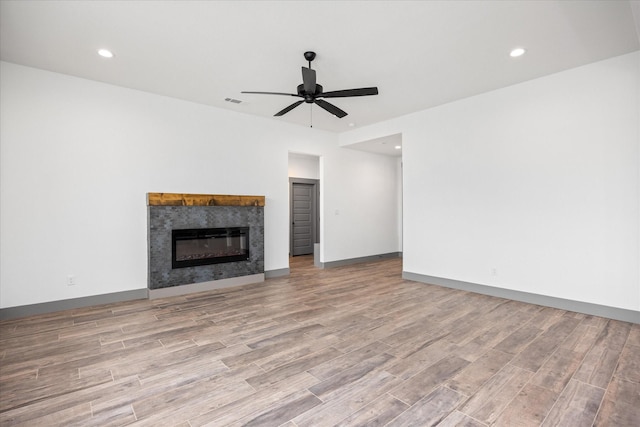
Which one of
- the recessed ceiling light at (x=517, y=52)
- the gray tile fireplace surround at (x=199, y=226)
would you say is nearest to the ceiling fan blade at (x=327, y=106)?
the recessed ceiling light at (x=517, y=52)

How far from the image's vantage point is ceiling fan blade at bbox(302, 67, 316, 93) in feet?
10.3

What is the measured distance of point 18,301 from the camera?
3680 mm

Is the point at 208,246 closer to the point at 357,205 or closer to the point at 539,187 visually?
the point at 357,205

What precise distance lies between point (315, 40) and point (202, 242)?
344 centimetres

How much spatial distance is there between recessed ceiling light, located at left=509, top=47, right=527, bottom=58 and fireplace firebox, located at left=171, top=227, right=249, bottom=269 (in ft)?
14.7

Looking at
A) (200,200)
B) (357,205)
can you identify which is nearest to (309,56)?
(200,200)

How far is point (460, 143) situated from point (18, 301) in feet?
21.0

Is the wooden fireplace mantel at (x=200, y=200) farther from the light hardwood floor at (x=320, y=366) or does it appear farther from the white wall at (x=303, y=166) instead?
the white wall at (x=303, y=166)

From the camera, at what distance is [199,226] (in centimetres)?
489

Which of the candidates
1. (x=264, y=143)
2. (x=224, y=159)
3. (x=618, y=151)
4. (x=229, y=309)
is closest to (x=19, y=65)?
(x=224, y=159)

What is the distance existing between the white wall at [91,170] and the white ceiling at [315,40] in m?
0.36

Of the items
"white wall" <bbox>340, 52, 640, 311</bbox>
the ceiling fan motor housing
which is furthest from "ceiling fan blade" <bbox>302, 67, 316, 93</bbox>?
"white wall" <bbox>340, 52, 640, 311</bbox>

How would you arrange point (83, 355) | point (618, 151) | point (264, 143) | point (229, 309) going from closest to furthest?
point (83, 355) < point (618, 151) < point (229, 309) < point (264, 143)

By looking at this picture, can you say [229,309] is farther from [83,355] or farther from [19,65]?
[19,65]
